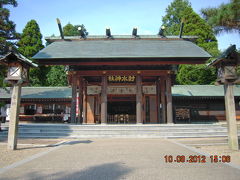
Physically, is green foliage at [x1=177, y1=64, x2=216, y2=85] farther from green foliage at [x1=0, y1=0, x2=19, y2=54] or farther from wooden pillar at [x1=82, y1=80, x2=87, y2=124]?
green foliage at [x1=0, y1=0, x2=19, y2=54]

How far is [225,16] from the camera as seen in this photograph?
29.2ft

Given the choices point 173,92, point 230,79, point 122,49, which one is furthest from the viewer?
point 173,92

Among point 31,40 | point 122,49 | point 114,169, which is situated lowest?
point 114,169

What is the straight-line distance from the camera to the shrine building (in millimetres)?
14383

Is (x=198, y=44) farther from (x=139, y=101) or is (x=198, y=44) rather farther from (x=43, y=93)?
(x=43, y=93)

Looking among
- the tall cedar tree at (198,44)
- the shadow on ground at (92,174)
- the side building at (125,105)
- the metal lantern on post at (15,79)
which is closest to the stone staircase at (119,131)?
the metal lantern on post at (15,79)

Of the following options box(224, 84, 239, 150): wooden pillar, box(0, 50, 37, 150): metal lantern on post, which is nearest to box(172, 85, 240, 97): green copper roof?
box(224, 84, 239, 150): wooden pillar

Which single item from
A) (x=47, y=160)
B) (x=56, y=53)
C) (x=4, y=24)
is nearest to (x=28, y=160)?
(x=47, y=160)

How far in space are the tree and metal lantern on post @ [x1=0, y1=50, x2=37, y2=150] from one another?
30.7 ft

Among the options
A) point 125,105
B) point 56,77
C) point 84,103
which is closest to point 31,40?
point 56,77

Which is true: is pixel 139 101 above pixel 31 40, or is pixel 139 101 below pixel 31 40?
below

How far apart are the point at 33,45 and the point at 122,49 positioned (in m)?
23.1

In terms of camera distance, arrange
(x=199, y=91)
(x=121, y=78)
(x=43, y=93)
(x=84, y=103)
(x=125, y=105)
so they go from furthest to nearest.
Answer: (x=43, y=93), (x=199, y=91), (x=125, y=105), (x=84, y=103), (x=121, y=78)

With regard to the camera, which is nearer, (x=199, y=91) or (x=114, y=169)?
(x=114, y=169)
